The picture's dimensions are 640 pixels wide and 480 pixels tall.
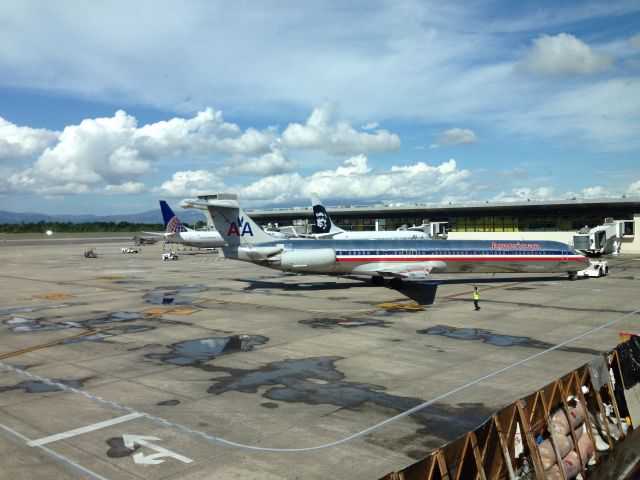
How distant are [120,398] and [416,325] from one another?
15400 mm

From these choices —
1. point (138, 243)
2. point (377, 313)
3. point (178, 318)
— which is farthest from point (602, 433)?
point (138, 243)

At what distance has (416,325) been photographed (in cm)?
2622

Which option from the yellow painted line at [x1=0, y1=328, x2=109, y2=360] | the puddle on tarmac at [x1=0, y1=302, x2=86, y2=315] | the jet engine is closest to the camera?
A: the yellow painted line at [x1=0, y1=328, x2=109, y2=360]

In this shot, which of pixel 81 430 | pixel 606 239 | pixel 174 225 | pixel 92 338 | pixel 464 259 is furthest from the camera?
pixel 174 225

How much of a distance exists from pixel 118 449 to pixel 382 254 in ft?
99.5

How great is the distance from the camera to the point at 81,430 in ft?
43.1

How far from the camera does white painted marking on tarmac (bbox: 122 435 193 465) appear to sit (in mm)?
11508

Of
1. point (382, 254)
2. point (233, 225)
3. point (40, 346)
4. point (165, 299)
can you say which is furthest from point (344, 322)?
point (165, 299)

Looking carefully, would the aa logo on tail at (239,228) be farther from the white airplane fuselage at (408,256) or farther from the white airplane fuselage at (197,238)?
the white airplane fuselage at (197,238)

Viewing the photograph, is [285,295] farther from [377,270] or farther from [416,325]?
[416,325]

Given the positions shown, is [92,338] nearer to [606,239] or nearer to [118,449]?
[118,449]

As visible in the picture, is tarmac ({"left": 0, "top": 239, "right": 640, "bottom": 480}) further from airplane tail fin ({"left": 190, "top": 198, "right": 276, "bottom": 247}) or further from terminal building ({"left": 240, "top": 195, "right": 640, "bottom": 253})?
terminal building ({"left": 240, "top": 195, "right": 640, "bottom": 253})

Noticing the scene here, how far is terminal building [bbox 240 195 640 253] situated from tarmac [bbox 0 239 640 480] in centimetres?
5310

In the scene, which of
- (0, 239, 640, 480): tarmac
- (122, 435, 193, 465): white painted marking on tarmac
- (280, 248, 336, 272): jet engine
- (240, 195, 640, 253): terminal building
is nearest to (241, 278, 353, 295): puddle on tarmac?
(0, 239, 640, 480): tarmac
